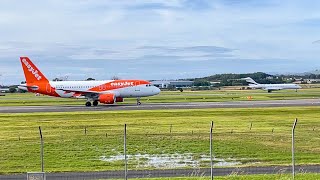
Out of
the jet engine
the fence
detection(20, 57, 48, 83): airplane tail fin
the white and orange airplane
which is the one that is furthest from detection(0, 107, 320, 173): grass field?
detection(20, 57, 48, 83): airplane tail fin

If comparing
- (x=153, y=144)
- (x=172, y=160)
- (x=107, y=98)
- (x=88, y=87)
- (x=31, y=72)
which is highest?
(x=31, y=72)

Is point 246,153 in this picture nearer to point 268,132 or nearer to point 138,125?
point 268,132

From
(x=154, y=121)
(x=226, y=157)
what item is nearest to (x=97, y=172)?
(x=226, y=157)

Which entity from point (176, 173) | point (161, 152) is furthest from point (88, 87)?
point (176, 173)

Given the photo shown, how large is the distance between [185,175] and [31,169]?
21.3 feet

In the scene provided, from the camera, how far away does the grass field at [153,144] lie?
2245cm

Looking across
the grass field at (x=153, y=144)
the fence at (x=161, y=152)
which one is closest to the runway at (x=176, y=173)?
the fence at (x=161, y=152)

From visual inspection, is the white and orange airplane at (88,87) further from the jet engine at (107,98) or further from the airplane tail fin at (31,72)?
the jet engine at (107,98)

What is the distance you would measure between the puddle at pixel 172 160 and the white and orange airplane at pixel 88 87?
4438 centimetres

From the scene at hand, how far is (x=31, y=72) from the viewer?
2832 inches

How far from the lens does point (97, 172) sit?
1989 centimetres

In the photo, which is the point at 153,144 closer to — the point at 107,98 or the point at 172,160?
the point at 172,160

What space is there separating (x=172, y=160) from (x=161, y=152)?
242 centimetres

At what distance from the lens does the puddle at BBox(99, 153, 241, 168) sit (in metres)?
21.9
